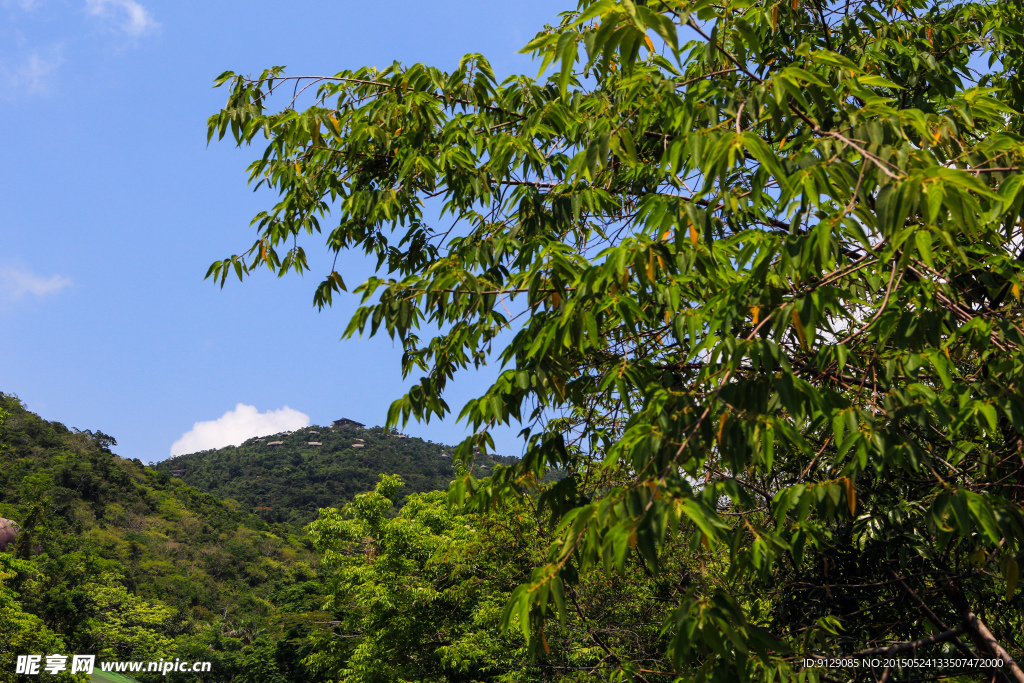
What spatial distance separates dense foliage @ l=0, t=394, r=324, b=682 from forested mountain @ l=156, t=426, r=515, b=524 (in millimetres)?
12337

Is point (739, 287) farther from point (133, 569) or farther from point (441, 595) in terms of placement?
point (133, 569)

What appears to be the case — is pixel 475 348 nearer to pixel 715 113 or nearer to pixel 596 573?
pixel 715 113

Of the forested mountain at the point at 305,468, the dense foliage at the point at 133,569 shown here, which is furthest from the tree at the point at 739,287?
the forested mountain at the point at 305,468

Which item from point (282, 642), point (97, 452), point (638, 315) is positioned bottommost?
point (282, 642)

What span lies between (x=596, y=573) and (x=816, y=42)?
600cm

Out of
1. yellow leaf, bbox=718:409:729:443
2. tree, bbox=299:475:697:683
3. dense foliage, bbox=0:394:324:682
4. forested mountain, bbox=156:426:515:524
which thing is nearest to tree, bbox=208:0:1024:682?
yellow leaf, bbox=718:409:729:443

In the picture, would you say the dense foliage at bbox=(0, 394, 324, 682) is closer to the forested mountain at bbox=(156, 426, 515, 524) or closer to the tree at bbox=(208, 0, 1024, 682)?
the forested mountain at bbox=(156, 426, 515, 524)

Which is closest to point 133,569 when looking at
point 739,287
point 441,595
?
point 441,595

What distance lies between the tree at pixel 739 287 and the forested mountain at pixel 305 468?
55.6 meters

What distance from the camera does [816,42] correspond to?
12.7 ft

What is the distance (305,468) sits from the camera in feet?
252

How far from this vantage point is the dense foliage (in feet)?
87.6

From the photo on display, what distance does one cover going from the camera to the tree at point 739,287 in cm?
189

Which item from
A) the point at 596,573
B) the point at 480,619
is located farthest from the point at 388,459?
the point at 596,573
